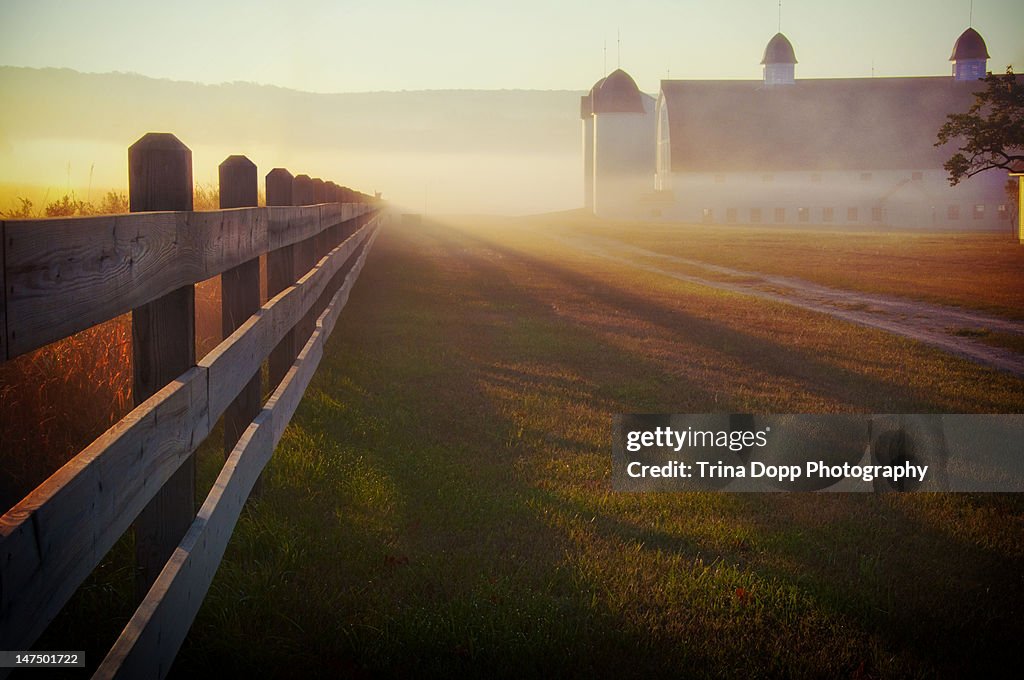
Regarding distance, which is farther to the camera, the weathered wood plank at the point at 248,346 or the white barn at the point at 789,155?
the white barn at the point at 789,155

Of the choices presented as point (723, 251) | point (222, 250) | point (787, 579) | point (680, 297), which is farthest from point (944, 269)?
point (222, 250)

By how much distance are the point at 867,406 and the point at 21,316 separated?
275 inches

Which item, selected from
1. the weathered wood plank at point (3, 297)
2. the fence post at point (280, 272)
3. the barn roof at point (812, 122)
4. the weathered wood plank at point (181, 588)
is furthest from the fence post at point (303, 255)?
the barn roof at point (812, 122)

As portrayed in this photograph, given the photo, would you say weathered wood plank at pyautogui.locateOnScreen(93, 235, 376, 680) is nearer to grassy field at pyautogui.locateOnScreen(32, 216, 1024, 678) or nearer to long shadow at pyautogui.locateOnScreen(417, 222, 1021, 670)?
grassy field at pyautogui.locateOnScreen(32, 216, 1024, 678)

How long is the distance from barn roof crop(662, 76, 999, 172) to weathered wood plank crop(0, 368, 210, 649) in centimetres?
6786

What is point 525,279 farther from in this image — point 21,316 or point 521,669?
point 21,316

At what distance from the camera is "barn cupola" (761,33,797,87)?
75.8 meters

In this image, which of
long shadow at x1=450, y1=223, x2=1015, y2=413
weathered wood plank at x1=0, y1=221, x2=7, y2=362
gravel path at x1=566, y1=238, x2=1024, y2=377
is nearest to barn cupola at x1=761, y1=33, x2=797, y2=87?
gravel path at x1=566, y1=238, x2=1024, y2=377

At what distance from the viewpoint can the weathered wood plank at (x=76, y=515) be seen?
5.28ft

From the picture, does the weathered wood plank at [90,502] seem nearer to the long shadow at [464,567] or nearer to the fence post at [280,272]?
the long shadow at [464,567]

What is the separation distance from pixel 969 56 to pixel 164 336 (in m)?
85.8

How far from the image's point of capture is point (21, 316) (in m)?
1.71

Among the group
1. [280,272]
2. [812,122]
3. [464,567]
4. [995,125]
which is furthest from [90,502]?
[812,122]

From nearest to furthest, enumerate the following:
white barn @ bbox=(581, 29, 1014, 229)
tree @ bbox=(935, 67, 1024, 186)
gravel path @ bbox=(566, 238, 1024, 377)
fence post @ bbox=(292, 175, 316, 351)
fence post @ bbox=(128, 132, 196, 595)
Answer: fence post @ bbox=(128, 132, 196, 595) < fence post @ bbox=(292, 175, 316, 351) < gravel path @ bbox=(566, 238, 1024, 377) < tree @ bbox=(935, 67, 1024, 186) < white barn @ bbox=(581, 29, 1014, 229)
